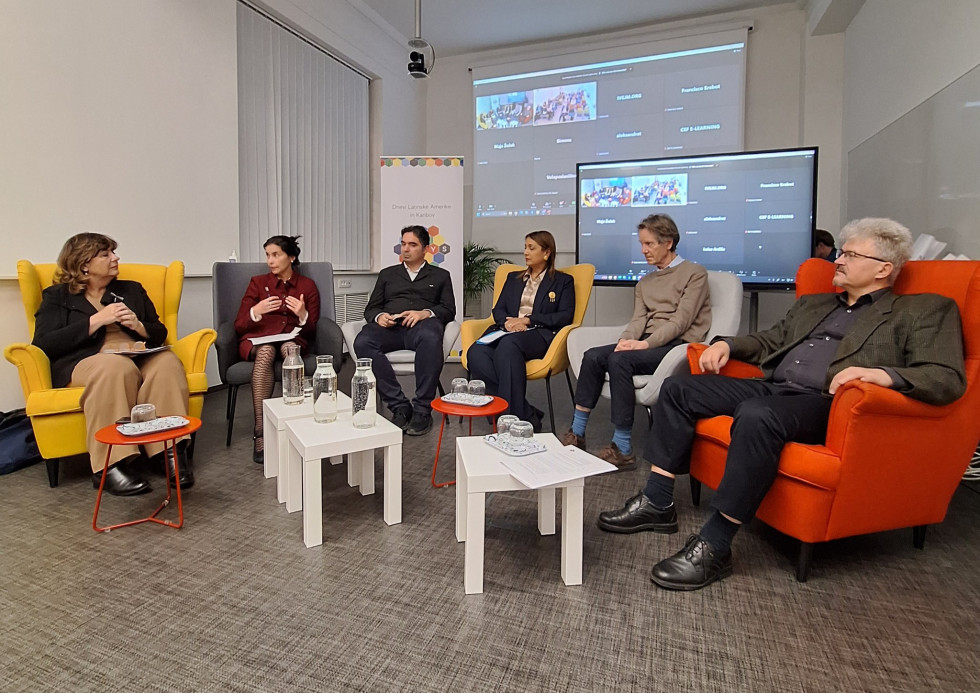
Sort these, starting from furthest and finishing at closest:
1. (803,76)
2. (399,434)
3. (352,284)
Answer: (352,284) < (803,76) < (399,434)

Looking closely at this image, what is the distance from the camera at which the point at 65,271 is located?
8.64 feet

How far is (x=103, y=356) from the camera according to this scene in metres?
2.47

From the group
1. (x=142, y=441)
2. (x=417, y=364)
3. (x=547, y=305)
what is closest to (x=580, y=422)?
(x=547, y=305)

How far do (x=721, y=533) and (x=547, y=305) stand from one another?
2.03 m

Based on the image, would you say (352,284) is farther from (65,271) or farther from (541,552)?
(541,552)

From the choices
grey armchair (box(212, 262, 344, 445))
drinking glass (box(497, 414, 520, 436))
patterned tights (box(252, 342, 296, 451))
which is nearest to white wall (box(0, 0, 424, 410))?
grey armchair (box(212, 262, 344, 445))

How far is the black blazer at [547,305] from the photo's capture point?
3.52m

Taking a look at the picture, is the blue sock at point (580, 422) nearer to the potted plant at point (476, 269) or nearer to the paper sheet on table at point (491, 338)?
the paper sheet on table at point (491, 338)

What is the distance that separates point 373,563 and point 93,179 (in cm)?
288

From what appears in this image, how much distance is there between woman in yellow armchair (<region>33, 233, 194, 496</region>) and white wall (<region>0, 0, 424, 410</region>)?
1.99ft

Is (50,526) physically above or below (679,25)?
below

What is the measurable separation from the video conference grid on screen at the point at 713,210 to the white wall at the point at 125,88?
2.79 m

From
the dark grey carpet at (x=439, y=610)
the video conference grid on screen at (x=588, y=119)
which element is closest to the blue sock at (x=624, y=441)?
the dark grey carpet at (x=439, y=610)

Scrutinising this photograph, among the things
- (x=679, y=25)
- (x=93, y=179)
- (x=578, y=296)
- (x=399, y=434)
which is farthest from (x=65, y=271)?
(x=679, y=25)
